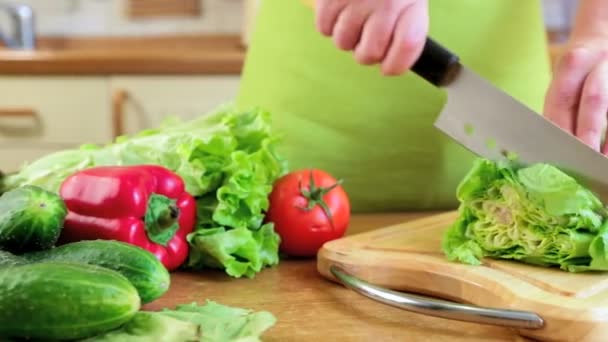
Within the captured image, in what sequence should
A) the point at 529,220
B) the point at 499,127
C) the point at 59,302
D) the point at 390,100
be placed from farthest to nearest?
the point at 390,100 < the point at 499,127 < the point at 529,220 < the point at 59,302

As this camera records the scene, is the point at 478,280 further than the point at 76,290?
Yes

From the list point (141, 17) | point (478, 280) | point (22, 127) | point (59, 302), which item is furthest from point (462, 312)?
point (141, 17)

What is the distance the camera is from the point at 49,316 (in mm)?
658

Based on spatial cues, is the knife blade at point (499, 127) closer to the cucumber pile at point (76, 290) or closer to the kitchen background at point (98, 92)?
the cucumber pile at point (76, 290)

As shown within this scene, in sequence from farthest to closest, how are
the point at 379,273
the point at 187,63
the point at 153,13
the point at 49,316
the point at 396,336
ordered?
1. the point at 153,13
2. the point at 187,63
3. the point at 379,273
4. the point at 396,336
5. the point at 49,316

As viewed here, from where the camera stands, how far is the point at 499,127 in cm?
99

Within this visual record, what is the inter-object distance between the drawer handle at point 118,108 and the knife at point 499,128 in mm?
1266

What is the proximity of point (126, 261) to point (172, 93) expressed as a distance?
1.47m

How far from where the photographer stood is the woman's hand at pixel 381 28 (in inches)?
38.6

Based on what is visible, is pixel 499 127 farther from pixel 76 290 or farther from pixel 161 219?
pixel 76 290

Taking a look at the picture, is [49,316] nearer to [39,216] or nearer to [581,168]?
[39,216]

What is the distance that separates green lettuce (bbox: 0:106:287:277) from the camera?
3.09 feet

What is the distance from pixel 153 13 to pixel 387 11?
6.43 ft

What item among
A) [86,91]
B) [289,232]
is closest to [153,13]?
[86,91]
